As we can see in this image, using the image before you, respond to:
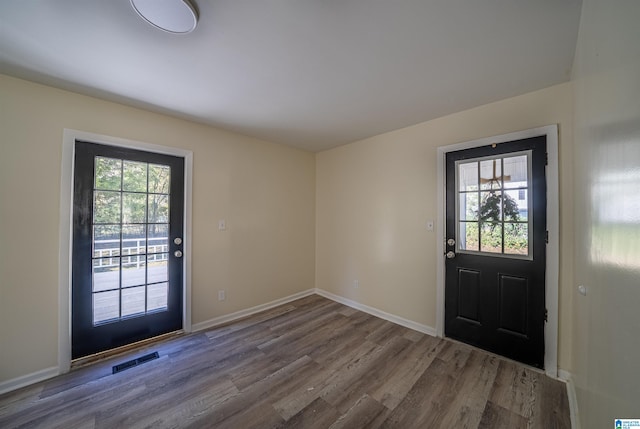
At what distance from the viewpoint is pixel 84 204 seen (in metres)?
2.08

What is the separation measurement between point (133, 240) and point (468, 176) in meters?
3.54

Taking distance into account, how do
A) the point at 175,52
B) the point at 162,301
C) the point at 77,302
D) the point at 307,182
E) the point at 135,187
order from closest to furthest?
the point at 175,52 → the point at 77,302 → the point at 135,187 → the point at 162,301 → the point at 307,182

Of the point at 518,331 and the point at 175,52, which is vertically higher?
the point at 175,52

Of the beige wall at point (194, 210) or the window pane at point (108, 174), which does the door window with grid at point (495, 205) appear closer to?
the beige wall at point (194, 210)

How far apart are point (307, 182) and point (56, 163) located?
9.30ft

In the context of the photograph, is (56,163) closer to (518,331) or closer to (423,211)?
(423,211)

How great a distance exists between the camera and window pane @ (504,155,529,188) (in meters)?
2.05

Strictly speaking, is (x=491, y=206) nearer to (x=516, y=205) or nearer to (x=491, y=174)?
(x=516, y=205)

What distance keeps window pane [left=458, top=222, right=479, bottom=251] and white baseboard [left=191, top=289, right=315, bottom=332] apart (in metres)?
2.48

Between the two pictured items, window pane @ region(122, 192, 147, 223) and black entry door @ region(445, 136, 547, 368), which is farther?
window pane @ region(122, 192, 147, 223)

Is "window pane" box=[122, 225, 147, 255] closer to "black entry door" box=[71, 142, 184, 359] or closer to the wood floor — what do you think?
"black entry door" box=[71, 142, 184, 359]

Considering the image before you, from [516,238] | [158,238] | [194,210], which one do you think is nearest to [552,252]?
[516,238]

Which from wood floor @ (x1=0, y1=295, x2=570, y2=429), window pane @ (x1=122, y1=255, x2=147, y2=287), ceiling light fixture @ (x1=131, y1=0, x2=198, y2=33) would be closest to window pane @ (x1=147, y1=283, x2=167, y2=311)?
window pane @ (x1=122, y1=255, x2=147, y2=287)

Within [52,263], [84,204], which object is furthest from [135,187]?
[52,263]
